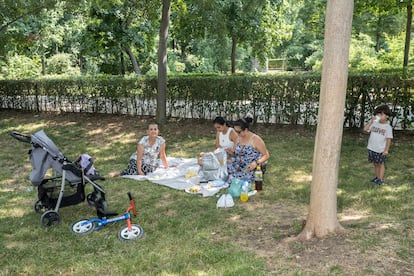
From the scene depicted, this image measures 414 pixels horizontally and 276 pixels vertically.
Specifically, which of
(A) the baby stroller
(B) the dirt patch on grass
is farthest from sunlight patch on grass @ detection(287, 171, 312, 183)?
(A) the baby stroller

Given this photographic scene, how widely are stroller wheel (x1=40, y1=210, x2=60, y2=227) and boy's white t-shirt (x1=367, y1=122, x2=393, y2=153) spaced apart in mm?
5031

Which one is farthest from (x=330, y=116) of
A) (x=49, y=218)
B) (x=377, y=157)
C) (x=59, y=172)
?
(x=49, y=218)

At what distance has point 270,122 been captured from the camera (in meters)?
10.8

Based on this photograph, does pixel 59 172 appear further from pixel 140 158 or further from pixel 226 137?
pixel 226 137

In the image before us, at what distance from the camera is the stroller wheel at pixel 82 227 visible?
15.9ft

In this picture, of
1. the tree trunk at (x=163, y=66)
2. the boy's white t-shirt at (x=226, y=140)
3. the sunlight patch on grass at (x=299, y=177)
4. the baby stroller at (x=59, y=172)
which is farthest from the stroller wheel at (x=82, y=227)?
the tree trunk at (x=163, y=66)

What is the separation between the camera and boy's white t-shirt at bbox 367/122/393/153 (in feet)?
20.2

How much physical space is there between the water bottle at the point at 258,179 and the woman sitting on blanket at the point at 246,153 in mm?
130

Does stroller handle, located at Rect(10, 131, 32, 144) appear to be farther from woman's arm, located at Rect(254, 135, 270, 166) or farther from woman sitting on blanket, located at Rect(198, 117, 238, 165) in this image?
woman's arm, located at Rect(254, 135, 270, 166)

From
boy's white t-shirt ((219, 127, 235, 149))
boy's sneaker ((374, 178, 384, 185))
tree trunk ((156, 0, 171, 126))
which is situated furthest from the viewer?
tree trunk ((156, 0, 171, 126))

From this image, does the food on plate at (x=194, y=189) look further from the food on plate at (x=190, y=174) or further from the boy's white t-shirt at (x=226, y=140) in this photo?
the boy's white t-shirt at (x=226, y=140)

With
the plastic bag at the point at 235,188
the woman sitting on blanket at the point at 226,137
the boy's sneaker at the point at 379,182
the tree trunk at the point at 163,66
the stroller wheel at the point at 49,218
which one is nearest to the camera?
the stroller wheel at the point at 49,218

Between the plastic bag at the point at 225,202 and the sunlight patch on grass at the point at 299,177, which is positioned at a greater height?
the sunlight patch on grass at the point at 299,177

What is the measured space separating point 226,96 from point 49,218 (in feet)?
22.6
